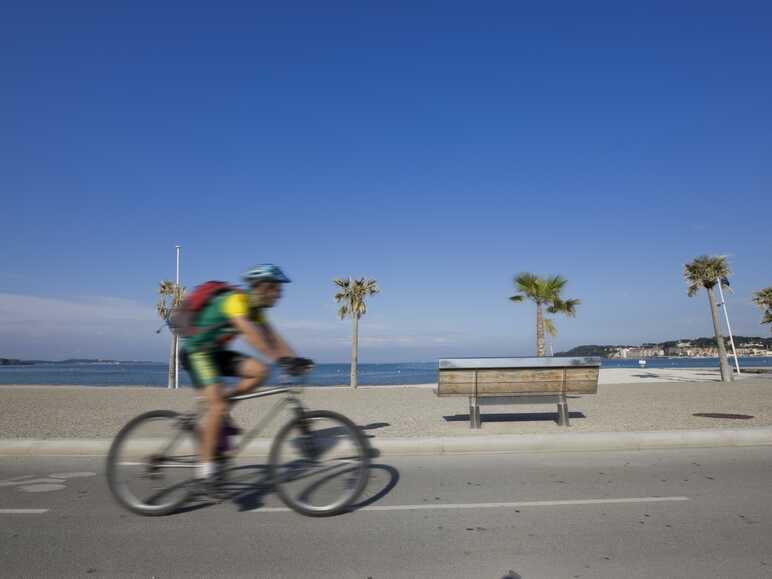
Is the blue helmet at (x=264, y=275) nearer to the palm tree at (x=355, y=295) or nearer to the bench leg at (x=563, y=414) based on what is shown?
the bench leg at (x=563, y=414)

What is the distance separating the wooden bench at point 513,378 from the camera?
31.8 feet

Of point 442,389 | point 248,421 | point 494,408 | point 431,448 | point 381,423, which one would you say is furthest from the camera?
point 494,408

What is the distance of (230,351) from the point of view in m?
4.36

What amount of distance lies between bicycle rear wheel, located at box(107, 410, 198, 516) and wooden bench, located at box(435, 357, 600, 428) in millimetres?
5844

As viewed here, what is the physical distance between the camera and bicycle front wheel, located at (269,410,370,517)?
4.40m

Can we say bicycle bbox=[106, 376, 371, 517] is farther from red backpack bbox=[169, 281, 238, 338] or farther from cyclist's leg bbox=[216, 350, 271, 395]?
red backpack bbox=[169, 281, 238, 338]

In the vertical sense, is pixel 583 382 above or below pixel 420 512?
above

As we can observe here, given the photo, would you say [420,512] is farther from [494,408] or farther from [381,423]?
[494,408]

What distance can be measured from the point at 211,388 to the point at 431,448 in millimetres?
4158

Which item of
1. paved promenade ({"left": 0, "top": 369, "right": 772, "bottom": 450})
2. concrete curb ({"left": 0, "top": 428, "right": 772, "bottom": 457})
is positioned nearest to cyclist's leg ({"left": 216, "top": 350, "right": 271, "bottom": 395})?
concrete curb ({"left": 0, "top": 428, "right": 772, "bottom": 457})

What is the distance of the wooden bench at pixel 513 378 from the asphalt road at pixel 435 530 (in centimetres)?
349

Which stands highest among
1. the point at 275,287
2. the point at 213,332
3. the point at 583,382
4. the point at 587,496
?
the point at 275,287

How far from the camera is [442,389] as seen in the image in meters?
9.70

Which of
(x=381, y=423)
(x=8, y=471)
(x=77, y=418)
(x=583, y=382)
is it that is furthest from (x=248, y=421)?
(x=583, y=382)
